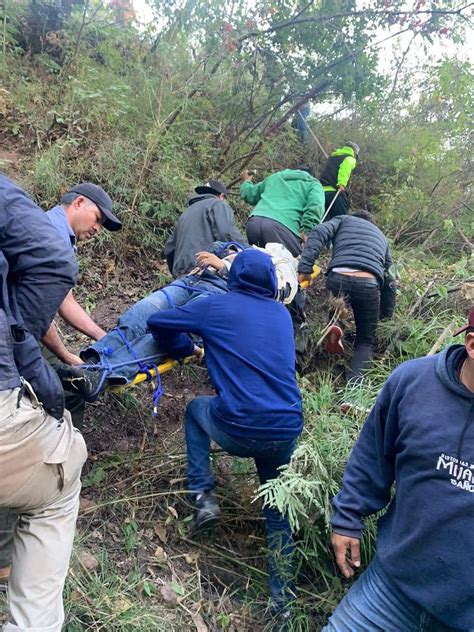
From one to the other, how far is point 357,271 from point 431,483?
2.99 m

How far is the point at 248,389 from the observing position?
284 centimetres

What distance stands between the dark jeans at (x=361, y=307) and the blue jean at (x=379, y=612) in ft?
8.55

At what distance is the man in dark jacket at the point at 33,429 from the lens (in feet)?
6.16

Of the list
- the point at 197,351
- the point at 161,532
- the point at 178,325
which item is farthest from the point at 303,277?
the point at 161,532

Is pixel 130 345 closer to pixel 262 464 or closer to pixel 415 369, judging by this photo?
pixel 262 464

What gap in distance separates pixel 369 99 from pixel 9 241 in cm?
688

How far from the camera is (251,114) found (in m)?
7.29

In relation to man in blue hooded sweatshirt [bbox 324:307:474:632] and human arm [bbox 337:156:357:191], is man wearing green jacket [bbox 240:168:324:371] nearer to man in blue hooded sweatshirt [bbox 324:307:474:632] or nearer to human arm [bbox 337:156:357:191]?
human arm [bbox 337:156:357:191]

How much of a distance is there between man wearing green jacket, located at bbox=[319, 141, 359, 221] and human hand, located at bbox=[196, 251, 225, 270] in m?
2.79

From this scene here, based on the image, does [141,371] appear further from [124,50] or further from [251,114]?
[124,50]

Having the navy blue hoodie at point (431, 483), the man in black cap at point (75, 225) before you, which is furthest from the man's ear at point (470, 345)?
the man in black cap at point (75, 225)

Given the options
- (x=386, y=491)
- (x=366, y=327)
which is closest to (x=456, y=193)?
(x=366, y=327)

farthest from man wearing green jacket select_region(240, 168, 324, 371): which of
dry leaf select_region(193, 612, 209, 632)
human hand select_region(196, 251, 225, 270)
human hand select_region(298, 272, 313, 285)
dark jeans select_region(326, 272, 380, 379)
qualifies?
dry leaf select_region(193, 612, 209, 632)

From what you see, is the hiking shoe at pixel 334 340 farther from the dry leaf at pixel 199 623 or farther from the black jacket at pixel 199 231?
the dry leaf at pixel 199 623
